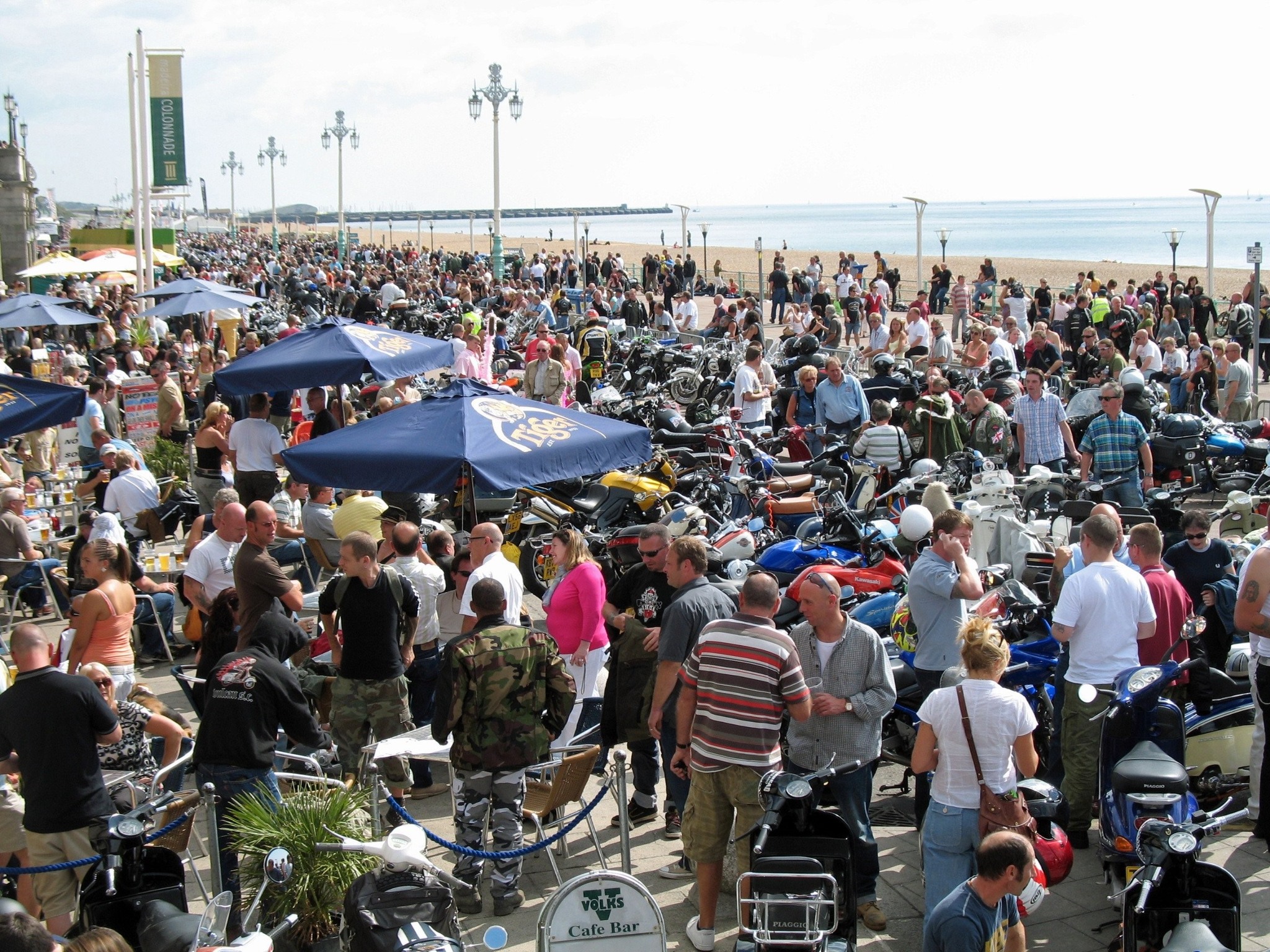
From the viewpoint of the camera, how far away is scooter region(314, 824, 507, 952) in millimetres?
3861

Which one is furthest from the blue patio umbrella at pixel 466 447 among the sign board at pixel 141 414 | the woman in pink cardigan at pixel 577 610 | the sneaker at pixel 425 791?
the sign board at pixel 141 414

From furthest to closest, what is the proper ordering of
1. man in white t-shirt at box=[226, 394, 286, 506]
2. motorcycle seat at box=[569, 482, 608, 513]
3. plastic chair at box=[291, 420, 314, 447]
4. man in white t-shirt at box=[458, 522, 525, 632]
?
plastic chair at box=[291, 420, 314, 447], man in white t-shirt at box=[226, 394, 286, 506], motorcycle seat at box=[569, 482, 608, 513], man in white t-shirt at box=[458, 522, 525, 632]

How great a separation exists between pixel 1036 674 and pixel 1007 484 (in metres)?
2.32

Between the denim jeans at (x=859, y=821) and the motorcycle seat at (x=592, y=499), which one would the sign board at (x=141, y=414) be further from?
the denim jeans at (x=859, y=821)

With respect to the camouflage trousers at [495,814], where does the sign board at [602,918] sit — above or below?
above

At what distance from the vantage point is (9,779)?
18.7 ft

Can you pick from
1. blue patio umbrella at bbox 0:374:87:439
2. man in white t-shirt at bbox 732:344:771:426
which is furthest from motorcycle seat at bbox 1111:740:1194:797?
man in white t-shirt at bbox 732:344:771:426

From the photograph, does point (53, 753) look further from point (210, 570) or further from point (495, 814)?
point (210, 570)

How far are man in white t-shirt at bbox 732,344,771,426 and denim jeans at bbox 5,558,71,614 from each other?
759 centimetres

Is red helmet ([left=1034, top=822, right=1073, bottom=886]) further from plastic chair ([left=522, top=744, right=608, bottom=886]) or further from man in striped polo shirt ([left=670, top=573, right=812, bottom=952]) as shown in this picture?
plastic chair ([left=522, top=744, right=608, bottom=886])

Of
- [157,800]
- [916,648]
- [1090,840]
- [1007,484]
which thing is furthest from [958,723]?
[1007,484]

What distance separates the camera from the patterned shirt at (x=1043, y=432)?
37.2 feet

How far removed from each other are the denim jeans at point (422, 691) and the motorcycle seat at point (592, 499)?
3.59 meters

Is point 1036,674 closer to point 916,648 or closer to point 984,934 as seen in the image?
point 916,648
